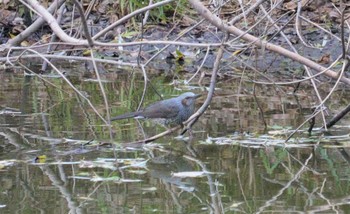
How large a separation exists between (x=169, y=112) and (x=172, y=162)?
1.75m

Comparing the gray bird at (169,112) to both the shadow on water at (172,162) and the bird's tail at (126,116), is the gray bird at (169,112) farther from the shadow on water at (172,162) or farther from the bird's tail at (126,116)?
the shadow on water at (172,162)

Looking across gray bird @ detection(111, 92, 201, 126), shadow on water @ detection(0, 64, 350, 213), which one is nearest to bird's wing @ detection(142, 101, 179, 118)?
gray bird @ detection(111, 92, 201, 126)

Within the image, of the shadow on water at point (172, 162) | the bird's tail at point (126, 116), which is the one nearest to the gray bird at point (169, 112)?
the bird's tail at point (126, 116)

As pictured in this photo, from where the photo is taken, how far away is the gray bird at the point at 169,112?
28.4 feet

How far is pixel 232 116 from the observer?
8805 mm

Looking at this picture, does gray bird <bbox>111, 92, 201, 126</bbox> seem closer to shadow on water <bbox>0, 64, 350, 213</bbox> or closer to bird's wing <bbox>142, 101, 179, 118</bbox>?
bird's wing <bbox>142, 101, 179, 118</bbox>

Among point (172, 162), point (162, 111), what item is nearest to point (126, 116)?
point (162, 111)

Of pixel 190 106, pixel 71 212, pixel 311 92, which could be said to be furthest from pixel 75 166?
pixel 311 92

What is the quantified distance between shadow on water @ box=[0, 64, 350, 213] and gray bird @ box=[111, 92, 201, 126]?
0.11 meters

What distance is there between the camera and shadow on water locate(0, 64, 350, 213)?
18.7 feet

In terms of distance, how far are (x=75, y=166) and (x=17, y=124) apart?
1.83 metres

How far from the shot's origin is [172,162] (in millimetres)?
6961

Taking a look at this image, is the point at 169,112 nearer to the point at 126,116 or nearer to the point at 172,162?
the point at 126,116

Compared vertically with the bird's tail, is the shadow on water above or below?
below
